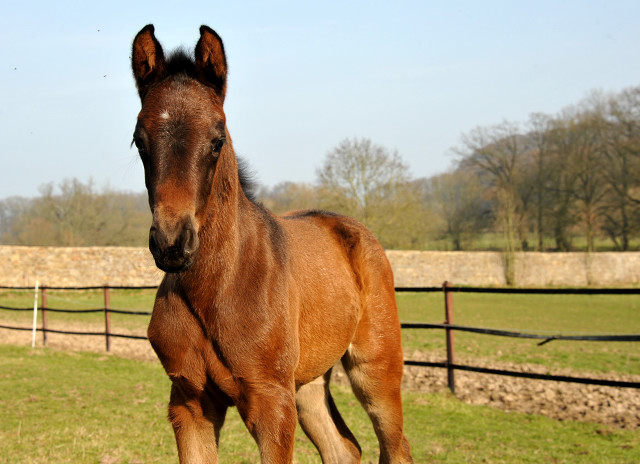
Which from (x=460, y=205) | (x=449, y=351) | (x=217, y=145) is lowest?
(x=449, y=351)

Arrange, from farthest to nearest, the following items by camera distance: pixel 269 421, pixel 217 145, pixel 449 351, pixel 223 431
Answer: pixel 449 351, pixel 223 431, pixel 269 421, pixel 217 145

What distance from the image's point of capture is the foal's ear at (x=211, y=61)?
2.63 meters

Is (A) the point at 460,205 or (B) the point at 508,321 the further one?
(A) the point at 460,205

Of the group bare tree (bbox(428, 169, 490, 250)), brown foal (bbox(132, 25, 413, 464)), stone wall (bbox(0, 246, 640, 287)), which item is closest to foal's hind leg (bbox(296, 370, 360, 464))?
brown foal (bbox(132, 25, 413, 464))

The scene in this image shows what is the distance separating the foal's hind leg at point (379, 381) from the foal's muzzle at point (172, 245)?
1963mm

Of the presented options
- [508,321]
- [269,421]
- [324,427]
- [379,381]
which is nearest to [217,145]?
[269,421]

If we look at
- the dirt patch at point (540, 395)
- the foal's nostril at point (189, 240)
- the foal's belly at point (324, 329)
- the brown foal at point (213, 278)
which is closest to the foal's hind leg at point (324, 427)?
the foal's belly at point (324, 329)

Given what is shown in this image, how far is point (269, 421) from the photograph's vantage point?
2.62 metres

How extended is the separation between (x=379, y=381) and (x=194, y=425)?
1.48 metres

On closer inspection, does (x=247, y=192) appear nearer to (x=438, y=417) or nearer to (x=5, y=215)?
(x=438, y=417)

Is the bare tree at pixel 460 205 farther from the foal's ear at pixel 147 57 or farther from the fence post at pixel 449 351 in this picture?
the foal's ear at pixel 147 57

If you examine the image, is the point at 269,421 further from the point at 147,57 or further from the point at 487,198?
the point at 487,198

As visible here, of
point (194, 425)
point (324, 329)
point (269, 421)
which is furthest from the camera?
point (324, 329)

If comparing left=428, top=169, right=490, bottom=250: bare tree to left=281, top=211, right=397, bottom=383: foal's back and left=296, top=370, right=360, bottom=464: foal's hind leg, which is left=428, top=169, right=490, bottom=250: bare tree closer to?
left=281, top=211, right=397, bottom=383: foal's back
